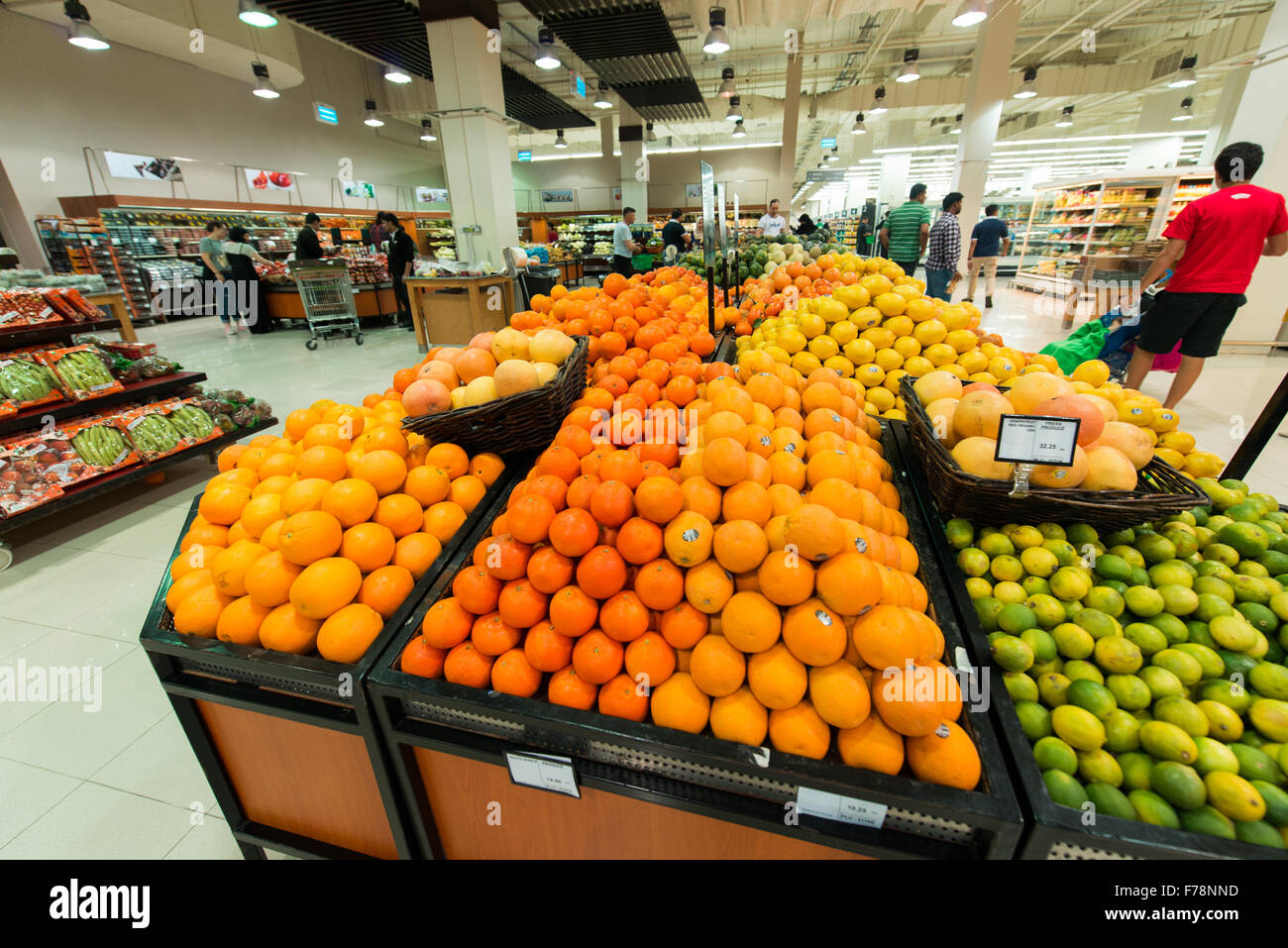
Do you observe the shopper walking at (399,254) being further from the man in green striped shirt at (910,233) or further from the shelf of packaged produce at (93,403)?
the man in green striped shirt at (910,233)

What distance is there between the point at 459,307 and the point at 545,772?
289 inches

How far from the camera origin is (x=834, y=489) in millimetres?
1113

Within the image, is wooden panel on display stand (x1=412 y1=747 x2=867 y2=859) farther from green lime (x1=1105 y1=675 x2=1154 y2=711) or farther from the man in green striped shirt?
the man in green striped shirt

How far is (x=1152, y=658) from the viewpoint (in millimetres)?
1111

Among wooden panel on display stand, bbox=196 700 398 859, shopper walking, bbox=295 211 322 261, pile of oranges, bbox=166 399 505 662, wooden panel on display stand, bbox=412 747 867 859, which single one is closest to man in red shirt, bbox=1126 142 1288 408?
wooden panel on display stand, bbox=412 747 867 859

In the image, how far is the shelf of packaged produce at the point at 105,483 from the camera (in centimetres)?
290

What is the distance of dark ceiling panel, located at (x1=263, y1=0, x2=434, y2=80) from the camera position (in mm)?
7110

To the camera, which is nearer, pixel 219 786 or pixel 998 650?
pixel 998 650

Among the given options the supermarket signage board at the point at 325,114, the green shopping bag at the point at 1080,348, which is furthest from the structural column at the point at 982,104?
the supermarket signage board at the point at 325,114
